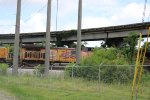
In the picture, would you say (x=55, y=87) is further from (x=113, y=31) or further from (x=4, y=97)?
(x=113, y=31)

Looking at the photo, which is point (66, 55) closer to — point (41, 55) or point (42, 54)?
point (42, 54)

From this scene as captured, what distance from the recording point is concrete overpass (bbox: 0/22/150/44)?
71.9m

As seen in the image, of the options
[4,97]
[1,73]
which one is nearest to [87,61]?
[1,73]

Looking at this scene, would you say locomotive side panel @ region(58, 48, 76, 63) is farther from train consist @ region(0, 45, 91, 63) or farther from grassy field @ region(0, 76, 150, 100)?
grassy field @ region(0, 76, 150, 100)

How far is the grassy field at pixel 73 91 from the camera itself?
2111cm

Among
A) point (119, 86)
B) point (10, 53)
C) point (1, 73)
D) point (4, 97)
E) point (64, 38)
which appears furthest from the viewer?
point (64, 38)

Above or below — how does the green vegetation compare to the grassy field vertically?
above

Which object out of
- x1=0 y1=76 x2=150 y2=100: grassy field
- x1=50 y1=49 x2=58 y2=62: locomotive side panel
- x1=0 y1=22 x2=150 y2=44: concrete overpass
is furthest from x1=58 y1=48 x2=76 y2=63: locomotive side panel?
x1=0 y1=76 x2=150 y2=100: grassy field

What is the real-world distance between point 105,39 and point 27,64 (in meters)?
17.8

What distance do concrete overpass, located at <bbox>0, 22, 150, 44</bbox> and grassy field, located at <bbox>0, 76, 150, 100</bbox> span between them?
39.7 meters

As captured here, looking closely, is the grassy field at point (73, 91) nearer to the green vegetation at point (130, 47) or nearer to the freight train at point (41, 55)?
the green vegetation at point (130, 47)

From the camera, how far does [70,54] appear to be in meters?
75.6

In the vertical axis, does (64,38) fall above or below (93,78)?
above

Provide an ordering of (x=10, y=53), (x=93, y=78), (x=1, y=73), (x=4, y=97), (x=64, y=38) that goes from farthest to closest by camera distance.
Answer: (x=64, y=38)
(x=10, y=53)
(x=1, y=73)
(x=93, y=78)
(x=4, y=97)
